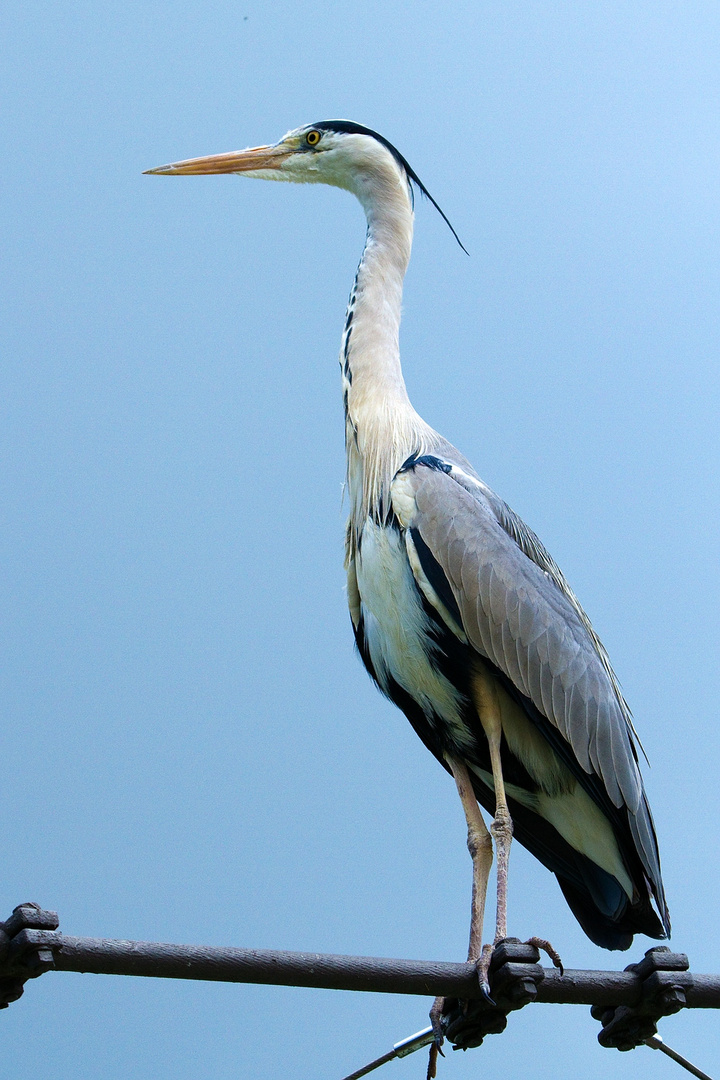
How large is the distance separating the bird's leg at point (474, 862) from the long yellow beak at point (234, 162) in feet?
7.12

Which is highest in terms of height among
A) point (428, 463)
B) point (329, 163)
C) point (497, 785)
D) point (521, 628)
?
point (329, 163)

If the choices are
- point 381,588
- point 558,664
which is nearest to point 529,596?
point 558,664

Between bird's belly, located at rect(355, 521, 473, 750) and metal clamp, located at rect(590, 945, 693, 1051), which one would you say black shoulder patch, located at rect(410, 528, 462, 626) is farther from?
metal clamp, located at rect(590, 945, 693, 1051)

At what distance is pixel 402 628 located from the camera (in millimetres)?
3184

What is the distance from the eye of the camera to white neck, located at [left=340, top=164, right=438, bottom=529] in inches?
136

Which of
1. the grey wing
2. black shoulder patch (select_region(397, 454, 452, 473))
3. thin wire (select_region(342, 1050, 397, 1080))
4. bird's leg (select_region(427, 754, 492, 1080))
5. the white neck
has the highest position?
the white neck

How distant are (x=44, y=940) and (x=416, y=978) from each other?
27.0 inches

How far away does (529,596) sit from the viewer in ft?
10.6

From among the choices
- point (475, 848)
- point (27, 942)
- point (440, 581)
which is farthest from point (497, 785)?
point (27, 942)

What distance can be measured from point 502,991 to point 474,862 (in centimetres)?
76

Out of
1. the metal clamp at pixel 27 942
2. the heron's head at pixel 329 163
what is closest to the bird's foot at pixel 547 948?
the metal clamp at pixel 27 942

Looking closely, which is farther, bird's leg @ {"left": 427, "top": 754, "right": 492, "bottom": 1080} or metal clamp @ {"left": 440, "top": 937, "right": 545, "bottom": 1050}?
bird's leg @ {"left": 427, "top": 754, "right": 492, "bottom": 1080}

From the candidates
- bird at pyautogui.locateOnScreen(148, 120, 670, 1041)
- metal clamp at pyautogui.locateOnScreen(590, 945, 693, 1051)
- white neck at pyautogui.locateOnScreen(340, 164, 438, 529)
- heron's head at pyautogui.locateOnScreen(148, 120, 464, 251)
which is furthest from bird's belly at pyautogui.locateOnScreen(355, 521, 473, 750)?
heron's head at pyautogui.locateOnScreen(148, 120, 464, 251)

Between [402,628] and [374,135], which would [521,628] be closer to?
[402,628]
